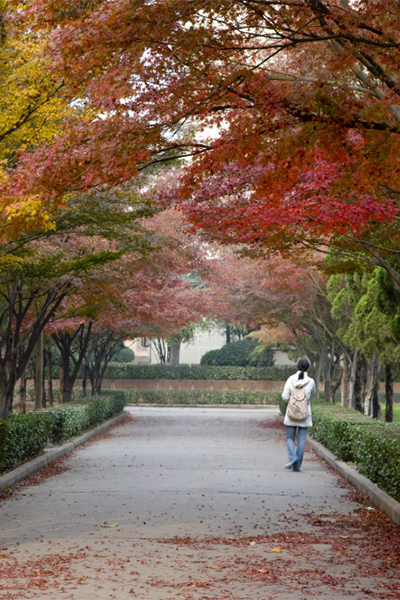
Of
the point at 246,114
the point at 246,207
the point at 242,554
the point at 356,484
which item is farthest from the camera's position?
the point at 246,207

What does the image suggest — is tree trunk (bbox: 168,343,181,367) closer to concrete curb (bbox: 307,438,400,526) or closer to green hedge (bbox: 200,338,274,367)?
green hedge (bbox: 200,338,274,367)

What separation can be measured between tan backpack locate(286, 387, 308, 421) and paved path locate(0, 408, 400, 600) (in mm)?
966

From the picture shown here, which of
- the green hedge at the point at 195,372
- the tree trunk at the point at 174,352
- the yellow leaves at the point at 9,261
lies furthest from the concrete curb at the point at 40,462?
the tree trunk at the point at 174,352

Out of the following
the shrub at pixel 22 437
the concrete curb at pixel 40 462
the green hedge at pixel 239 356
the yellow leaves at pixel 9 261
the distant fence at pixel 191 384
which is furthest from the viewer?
the green hedge at pixel 239 356

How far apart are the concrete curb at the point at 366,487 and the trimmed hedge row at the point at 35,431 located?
5.06 m

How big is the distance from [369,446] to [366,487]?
76 centimetres

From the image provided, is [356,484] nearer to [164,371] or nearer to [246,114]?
[246,114]

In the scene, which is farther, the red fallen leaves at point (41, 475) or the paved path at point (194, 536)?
the red fallen leaves at point (41, 475)

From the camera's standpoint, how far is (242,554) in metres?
8.12

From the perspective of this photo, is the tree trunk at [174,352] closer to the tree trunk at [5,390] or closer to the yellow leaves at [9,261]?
the tree trunk at [5,390]

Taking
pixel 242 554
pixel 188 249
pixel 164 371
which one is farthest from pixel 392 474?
pixel 164 371

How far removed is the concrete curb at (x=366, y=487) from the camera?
32.7ft

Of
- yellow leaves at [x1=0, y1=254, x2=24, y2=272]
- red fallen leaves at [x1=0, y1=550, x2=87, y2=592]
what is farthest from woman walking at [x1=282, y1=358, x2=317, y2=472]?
red fallen leaves at [x1=0, y1=550, x2=87, y2=592]

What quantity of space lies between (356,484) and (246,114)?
592 cm
